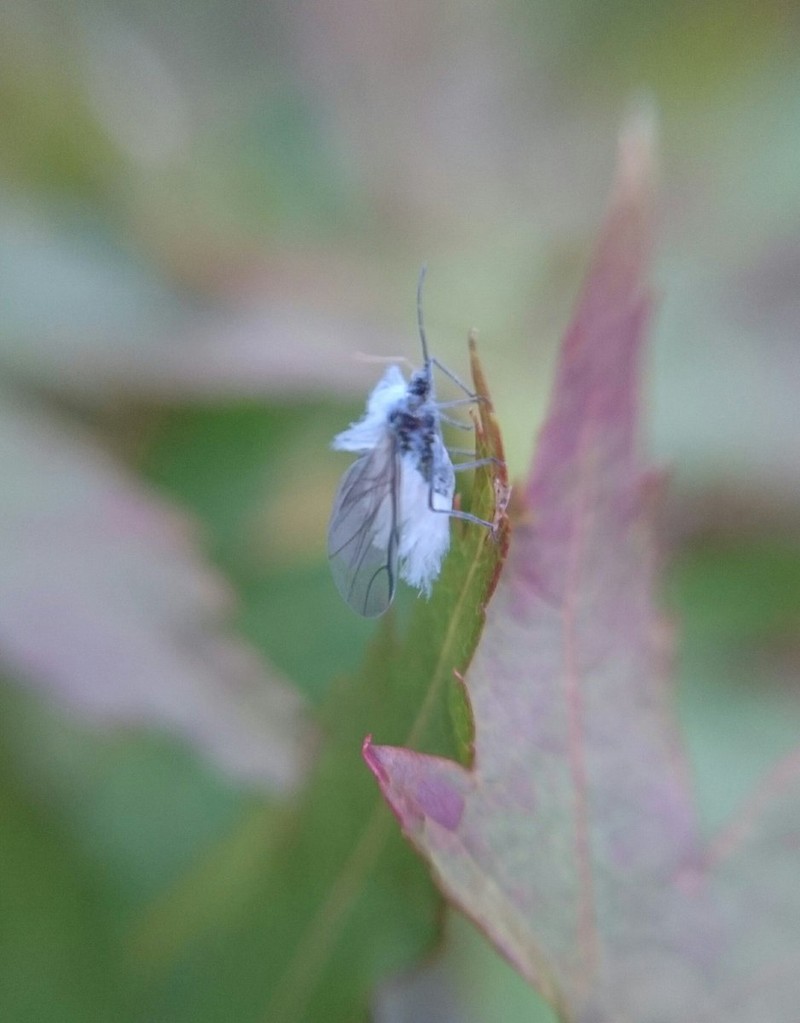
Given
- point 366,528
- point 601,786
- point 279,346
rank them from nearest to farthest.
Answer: point 601,786 → point 366,528 → point 279,346

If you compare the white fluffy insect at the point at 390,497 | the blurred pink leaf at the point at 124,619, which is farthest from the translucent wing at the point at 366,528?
the blurred pink leaf at the point at 124,619

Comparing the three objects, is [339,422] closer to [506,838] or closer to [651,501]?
[651,501]

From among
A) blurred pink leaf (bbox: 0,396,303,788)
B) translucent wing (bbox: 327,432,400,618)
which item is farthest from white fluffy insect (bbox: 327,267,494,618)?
blurred pink leaf (bbox: 0,396,303,788)

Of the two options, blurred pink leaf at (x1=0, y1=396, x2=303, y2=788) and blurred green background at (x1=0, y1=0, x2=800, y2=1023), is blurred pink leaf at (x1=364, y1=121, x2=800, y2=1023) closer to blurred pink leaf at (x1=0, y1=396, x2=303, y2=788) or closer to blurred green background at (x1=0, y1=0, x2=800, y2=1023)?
blurred green background at (x1=0, y1=0, x2=800, y2=1023)

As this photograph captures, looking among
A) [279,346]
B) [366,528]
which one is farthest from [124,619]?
[279,346]

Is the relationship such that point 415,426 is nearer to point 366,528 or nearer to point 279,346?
point 366,528

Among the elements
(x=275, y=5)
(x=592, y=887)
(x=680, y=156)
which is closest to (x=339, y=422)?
(x=592, y=887)

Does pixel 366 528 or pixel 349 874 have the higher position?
pixel 366 528
